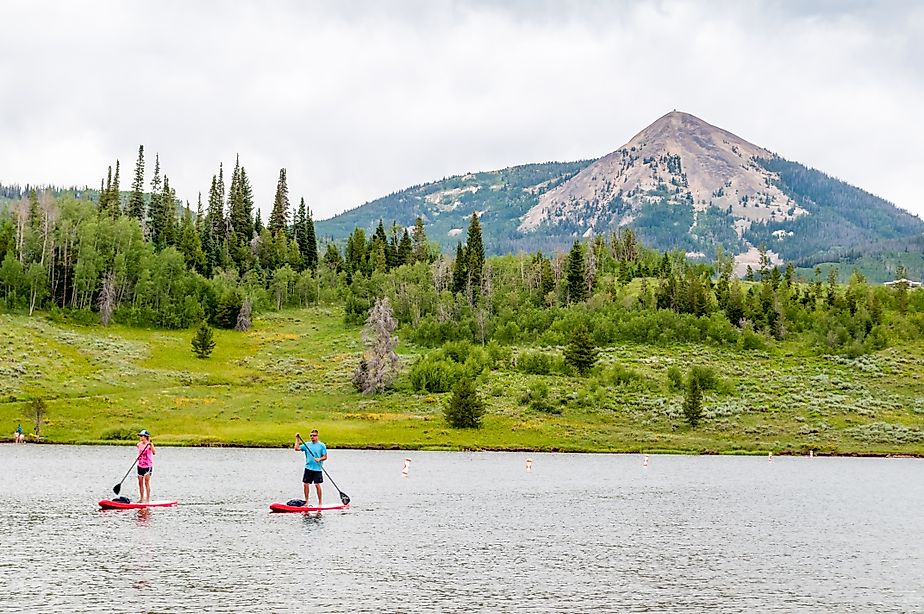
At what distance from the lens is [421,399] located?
121 m

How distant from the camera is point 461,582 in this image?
27016 millimetres

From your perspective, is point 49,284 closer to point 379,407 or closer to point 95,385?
point 95,385

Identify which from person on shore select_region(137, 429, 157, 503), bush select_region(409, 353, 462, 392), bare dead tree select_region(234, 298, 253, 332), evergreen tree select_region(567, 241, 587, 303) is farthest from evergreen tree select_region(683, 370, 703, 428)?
person on shore select_region(137, 429, 157, 503)

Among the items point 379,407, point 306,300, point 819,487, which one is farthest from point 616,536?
point 306,300

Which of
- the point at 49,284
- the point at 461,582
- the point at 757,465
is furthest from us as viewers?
the point at 49,284

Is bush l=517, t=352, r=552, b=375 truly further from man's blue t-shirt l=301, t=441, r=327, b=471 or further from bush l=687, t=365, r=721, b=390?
man's blue t-shirt l=301, t=441, r=327, b=471

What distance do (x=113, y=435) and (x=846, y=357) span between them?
358 ft

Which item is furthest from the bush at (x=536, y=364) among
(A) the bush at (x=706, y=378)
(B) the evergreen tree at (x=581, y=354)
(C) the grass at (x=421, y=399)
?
(A) the bush at (x=706, y=378)

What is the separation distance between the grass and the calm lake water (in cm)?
3596

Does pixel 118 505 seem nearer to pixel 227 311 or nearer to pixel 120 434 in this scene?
pixel 120 434

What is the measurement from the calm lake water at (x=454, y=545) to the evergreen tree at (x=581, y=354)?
7132 cm

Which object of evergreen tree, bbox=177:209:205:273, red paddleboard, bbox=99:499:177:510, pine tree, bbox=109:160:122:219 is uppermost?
pine tree, bbox=109:160:122:219

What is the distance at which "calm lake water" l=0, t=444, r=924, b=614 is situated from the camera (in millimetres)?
24812

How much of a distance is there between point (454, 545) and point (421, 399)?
87.4 metres
